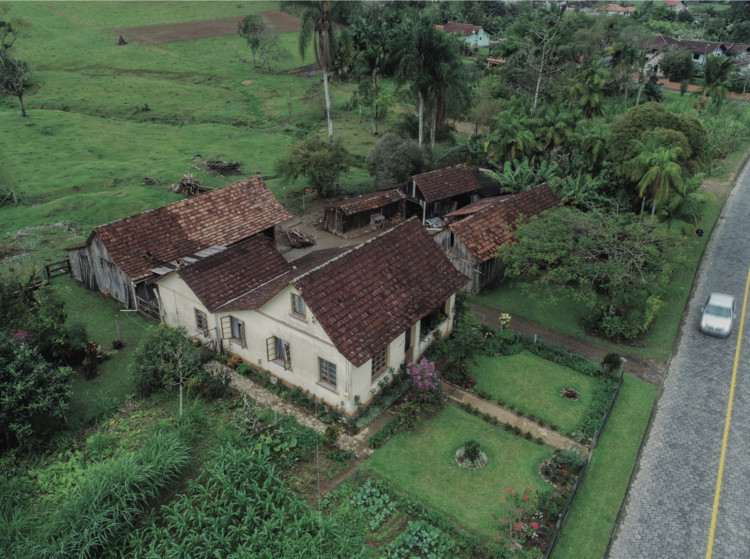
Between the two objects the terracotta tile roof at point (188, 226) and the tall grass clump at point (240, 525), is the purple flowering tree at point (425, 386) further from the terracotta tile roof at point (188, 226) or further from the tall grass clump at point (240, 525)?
the terracotta tile roof at point (188, 226)

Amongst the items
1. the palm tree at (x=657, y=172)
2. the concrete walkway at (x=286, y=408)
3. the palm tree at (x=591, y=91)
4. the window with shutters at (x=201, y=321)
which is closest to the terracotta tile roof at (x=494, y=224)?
the palm tree at (x=657, y=172)

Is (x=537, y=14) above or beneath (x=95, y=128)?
above

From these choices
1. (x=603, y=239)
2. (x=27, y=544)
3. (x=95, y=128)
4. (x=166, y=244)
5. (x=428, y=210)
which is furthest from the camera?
(x=95, y=128)

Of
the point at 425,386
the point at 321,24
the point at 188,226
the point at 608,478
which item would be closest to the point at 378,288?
the point at 425,386

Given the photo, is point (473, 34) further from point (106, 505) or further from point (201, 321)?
point (106, 505)

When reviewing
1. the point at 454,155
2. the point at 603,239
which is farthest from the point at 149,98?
the point at 603,239

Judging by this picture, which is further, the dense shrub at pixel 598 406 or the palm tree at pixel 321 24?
the palm tree at pixel 321 24

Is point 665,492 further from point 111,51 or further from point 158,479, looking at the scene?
point 111,51
